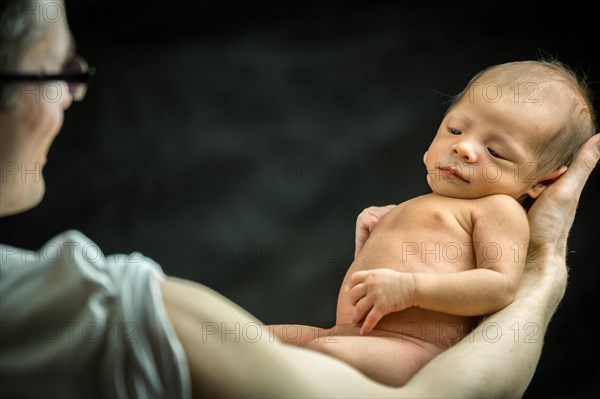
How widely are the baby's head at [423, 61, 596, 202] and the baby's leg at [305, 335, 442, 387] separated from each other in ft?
0.98

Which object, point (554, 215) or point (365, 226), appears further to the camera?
point (365, 226)

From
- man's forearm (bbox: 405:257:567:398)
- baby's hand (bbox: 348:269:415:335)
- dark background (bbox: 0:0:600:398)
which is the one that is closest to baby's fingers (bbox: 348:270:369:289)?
baby's hand (bbox: 348:269:415:335)

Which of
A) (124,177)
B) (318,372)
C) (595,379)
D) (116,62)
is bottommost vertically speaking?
(595,379)

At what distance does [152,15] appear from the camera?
3232 mm

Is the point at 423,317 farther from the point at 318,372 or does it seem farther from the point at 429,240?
the point at 318,372

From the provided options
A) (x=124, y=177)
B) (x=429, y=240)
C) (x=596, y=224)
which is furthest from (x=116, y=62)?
(x=429, y=240)

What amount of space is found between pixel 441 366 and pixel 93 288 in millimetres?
433

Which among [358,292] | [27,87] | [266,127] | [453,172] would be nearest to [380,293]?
[358,292]

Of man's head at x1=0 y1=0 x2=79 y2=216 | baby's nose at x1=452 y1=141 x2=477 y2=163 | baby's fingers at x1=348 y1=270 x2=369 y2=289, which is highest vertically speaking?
man's head at x1=0 y1=0 x2=79 y2=216

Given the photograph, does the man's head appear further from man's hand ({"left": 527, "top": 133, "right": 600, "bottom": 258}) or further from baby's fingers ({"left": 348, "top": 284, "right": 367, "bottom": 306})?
man's hand ({"left": 527, "top": 133, "right": 600, "bottom": 258})

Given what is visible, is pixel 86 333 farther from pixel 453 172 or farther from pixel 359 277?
pixel 453 172

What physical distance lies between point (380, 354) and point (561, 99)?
0.54 m

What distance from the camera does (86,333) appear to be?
33.5 inches

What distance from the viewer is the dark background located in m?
2.91
